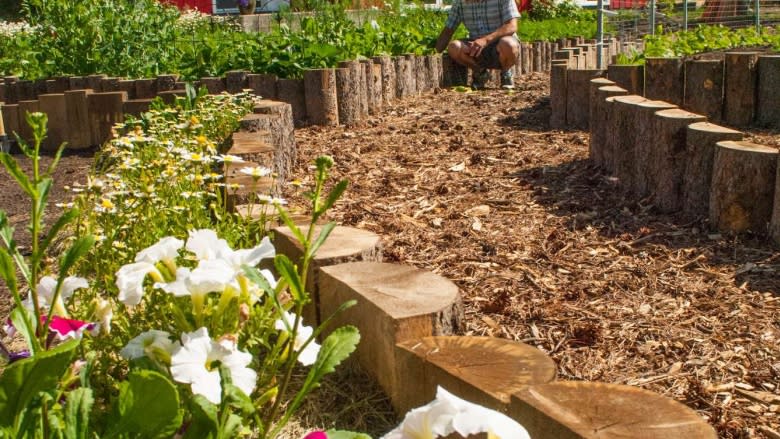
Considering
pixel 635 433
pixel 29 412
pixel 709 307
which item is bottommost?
pixel 709 307

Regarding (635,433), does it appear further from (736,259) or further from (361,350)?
(736,259)

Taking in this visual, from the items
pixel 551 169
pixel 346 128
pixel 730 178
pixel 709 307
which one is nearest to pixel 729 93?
pixel 551 169

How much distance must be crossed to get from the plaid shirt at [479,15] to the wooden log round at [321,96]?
3099 millimetres

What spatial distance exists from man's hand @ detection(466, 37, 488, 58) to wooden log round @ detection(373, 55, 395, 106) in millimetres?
1120

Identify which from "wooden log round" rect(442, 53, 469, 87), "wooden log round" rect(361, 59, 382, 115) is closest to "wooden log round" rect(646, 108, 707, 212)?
"wooden log round" rect(361, 59, 382, 115)

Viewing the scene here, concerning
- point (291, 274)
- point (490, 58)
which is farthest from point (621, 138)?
point (490, 58)

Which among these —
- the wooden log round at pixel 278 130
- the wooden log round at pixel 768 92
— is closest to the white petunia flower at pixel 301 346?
the wooden log round at pixel 278 130

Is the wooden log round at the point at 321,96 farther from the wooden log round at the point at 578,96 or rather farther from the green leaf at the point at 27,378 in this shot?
the green leaf at the point at 27,378

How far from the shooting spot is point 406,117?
7.43 meters

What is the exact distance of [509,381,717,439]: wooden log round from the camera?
66.0 inches

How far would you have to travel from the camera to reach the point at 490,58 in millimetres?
9539

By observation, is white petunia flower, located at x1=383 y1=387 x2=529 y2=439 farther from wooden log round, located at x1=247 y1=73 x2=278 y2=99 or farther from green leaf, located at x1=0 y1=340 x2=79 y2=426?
wooden log round, located at x1=247 y1=73 x2=278 y2=99

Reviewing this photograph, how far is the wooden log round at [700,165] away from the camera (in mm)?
4000

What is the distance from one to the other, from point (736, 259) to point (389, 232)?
145 cm
